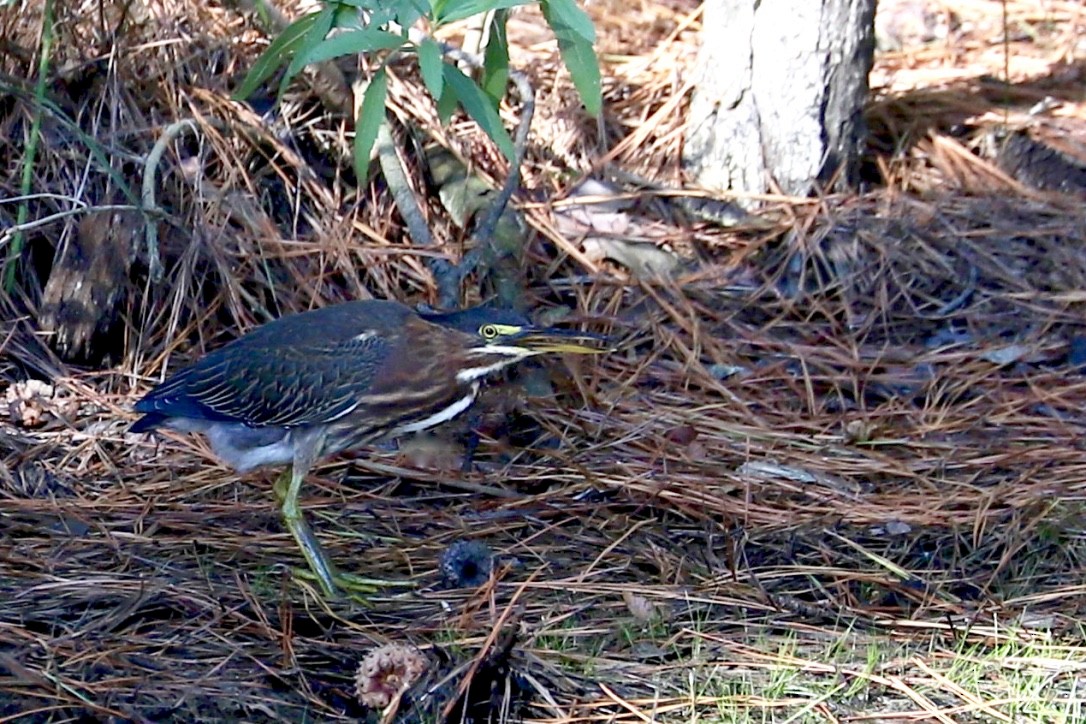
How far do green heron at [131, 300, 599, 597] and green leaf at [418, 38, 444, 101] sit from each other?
0.94 meters

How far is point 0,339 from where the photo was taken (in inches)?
185

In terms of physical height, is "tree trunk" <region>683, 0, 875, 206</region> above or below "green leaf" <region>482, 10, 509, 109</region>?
below

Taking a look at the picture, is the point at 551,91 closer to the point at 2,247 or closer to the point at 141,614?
the point at 2,247

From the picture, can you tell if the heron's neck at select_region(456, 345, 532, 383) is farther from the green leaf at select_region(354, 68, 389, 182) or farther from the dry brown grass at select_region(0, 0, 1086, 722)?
the green leaf at select_region(354, 68, 389, 182)

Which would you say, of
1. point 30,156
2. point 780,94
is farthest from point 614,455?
point 30,156

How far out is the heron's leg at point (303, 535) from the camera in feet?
12.0

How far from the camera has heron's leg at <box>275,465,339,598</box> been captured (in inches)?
144

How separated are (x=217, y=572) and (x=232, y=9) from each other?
2.60 meters

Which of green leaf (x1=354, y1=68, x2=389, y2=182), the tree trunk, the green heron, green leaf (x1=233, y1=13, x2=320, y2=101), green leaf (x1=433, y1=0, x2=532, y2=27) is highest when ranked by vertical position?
green leaf (x1=433, y1=0, x2=532, y2=27)

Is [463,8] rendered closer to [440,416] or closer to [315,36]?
[315,36]

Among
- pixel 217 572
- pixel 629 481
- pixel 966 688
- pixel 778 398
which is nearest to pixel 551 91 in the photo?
pixel 778 398

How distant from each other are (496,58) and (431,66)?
0.73m

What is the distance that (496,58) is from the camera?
3.94 meters

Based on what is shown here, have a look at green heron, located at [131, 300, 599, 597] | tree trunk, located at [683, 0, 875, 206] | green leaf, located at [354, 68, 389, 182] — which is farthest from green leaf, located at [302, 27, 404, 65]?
tree trunk, located at [683, 0, 875, 206]
